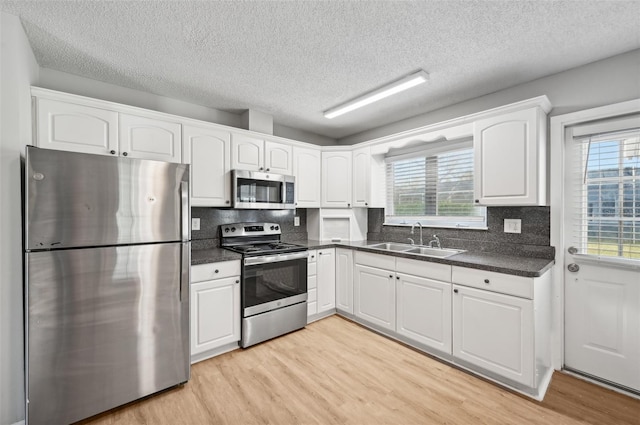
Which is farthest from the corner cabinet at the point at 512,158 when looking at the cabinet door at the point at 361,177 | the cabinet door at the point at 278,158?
the cabinet door at the point at 278,158

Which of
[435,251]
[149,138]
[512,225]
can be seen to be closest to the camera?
[149,138]

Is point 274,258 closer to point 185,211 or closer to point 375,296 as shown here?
point 185,211

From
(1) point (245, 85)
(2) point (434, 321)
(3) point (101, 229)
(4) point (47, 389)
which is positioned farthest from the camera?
(1) point (245, 85)

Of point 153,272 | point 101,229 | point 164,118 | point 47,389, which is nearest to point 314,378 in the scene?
point 153,272

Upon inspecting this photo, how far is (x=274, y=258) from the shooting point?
275 cm

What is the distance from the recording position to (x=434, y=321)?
242 centimetres

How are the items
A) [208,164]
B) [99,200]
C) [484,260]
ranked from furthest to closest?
[208,164], [484,260], [99,200]

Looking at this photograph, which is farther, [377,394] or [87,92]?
[87,92]

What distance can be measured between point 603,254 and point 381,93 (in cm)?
225

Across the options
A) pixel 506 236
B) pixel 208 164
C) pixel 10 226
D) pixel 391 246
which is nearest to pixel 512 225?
pixel 506 236

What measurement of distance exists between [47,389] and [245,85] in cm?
260

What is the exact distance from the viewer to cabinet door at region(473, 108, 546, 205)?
7.16 feet

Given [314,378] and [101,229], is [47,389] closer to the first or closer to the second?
[101,229]

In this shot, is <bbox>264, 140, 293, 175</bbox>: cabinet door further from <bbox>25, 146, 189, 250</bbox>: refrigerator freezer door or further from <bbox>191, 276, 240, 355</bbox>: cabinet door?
<bbox>191, 276, 240, 355</bbox>: cabinet door
